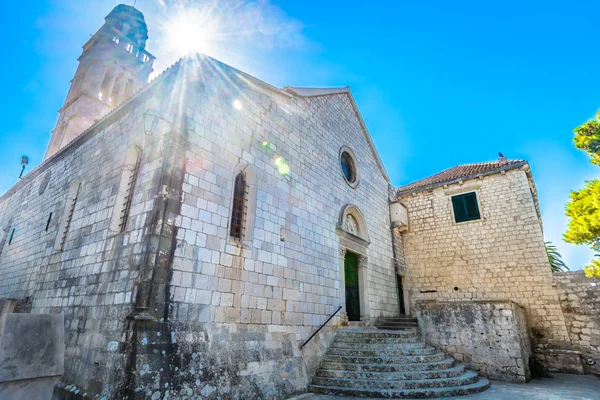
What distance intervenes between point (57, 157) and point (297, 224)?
8374mm

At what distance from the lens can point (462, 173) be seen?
13422 millimetres

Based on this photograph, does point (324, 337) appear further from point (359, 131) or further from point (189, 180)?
point (359, 131)

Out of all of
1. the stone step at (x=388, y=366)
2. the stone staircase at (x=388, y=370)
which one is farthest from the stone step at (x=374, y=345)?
the stone step at (x=388, y=366)

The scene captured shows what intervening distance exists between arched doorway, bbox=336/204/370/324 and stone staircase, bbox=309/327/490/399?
1268 millimetres

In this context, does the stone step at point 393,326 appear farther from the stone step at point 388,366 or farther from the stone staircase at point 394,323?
the stone step at point 388,366

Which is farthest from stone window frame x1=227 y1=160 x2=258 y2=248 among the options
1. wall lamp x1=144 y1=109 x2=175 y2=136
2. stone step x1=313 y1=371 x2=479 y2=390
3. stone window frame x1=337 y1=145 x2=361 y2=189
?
stone window frame x1=337 y1=145 x2=361 y2=189

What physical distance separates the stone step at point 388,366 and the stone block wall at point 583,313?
550 centimetres

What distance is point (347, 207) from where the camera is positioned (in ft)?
33.6

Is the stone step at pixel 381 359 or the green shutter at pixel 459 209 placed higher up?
the green shutter at pixel 459 209

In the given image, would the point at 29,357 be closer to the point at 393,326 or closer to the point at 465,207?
the point at 393,326

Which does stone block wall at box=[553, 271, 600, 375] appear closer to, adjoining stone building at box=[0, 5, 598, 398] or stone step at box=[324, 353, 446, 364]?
adjoining stone building at box=[0, 5, 598, 398]

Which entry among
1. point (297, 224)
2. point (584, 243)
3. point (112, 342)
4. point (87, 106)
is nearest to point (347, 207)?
point (297, 224)

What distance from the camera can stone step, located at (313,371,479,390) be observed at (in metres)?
5.99

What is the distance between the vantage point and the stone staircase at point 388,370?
19.6 ft
